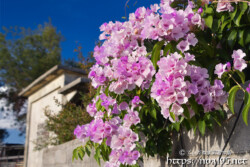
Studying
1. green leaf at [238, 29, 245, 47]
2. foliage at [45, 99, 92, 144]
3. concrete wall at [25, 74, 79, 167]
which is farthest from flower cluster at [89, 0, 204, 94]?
concrete wall at [25, 74, 79, 167]

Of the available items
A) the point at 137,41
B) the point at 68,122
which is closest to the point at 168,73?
the point at 137,41

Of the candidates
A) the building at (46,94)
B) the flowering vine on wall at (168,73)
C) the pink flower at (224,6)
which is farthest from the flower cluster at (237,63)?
the building at (46,94)

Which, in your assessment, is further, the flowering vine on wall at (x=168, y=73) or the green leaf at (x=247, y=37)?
the green leaf at (x=247, y=37)

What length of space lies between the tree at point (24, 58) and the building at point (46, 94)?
6.39 meters

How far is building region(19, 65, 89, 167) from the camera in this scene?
22.0 feet

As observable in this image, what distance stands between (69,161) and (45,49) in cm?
1440

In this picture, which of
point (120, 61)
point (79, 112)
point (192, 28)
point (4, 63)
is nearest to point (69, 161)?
point (79, 112)

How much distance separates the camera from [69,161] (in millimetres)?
3812

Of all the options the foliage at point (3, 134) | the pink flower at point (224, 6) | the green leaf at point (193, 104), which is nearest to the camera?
the green leaf at point (193, 104)

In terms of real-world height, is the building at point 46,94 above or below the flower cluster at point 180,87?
above

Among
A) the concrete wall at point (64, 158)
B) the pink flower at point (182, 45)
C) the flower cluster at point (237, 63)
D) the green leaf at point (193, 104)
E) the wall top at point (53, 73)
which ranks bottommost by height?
the concrete wall at point (64, 158)

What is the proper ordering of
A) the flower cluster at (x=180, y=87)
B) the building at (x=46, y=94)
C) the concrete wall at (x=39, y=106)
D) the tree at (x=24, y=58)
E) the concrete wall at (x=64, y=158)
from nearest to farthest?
the flower cluster at (x=180, y=87), the concrete wall at (x=64, y=158), the building at (x=46, y=94), the concrete wall at (x=39, y=106), the tree at (x=24, y=58)

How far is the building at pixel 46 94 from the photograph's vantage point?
670 cm

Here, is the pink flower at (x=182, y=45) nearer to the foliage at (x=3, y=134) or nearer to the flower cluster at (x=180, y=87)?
the flower cluster at (x=180, y=87)
